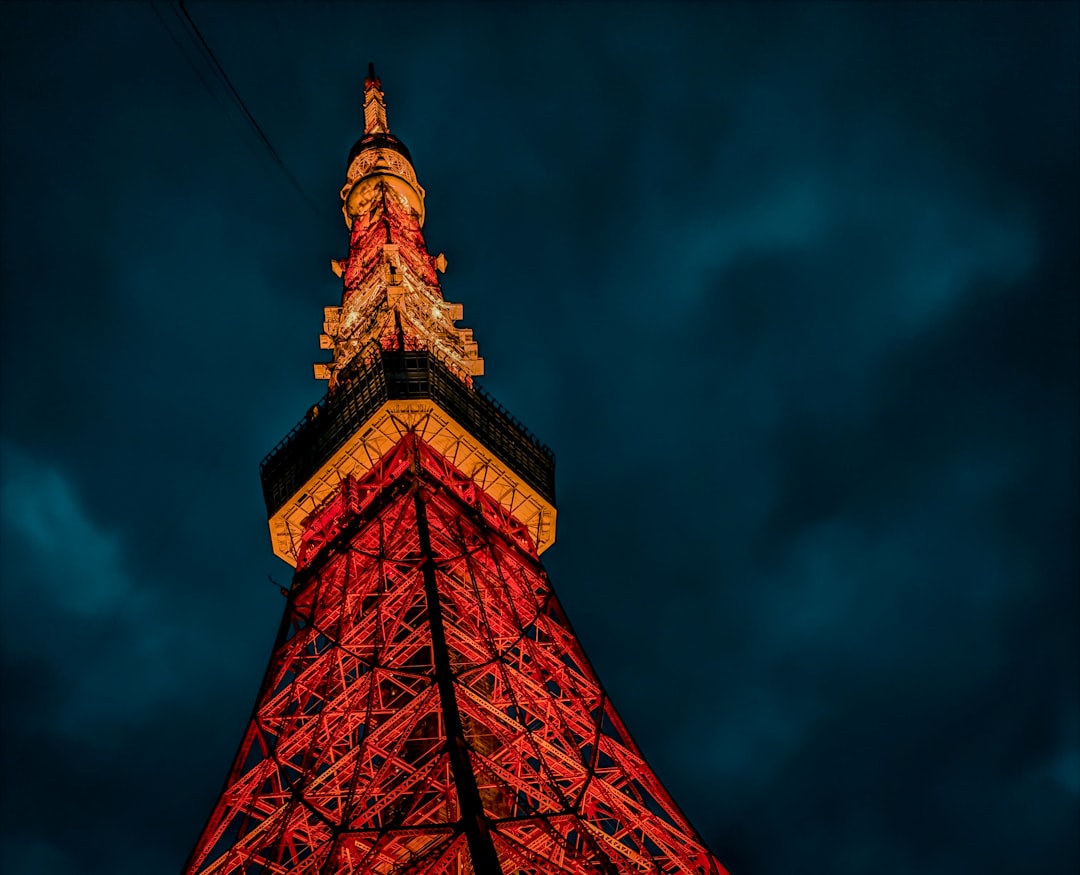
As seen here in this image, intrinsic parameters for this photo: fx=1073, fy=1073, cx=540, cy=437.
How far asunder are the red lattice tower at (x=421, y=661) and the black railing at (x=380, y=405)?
0.05 metres

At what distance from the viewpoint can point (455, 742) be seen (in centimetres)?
1554

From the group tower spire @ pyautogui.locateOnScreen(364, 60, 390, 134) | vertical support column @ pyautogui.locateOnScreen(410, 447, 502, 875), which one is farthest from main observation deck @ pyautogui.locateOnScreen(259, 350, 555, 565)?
tower spire @ pyautogui.locateOnScreen(364, 60, 390, 134)

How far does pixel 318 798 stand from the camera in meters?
18.4

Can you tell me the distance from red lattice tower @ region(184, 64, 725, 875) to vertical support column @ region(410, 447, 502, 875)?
0.04 meters

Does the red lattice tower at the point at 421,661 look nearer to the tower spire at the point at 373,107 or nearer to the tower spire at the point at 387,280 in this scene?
the tower spire at the point at 387,280

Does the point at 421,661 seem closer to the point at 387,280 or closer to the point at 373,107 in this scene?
the point at 387,280

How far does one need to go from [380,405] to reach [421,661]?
6937 mm

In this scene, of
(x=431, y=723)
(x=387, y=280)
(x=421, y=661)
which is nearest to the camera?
(x=431, y=723)

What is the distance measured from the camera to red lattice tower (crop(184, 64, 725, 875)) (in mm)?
16609

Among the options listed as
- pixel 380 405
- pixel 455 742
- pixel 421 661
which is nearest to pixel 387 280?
pixel 380 405

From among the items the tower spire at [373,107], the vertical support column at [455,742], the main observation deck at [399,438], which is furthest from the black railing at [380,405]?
the tower spire at [373,107]

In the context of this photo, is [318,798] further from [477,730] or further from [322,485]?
[322,485]

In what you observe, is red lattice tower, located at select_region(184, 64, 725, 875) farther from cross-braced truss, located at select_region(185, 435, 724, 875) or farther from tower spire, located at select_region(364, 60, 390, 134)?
tower spire, located at select_region(364, 60, 390, 134)

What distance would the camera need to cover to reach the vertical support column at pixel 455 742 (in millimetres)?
13328
